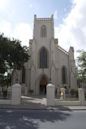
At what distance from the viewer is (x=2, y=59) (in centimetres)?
2516

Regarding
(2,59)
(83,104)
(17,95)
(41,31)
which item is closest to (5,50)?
(2,59)

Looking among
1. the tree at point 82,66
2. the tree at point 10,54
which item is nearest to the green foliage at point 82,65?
the tree at point 82,66

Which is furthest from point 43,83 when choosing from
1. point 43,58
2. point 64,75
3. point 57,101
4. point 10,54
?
point 57,101

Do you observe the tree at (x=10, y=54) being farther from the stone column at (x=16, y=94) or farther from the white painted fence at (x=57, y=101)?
the white painted fence at (x=57, y=101)

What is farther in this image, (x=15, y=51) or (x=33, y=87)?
(x=33, y=87)

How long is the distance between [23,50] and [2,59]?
18.7 feet

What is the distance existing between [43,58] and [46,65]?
5.40ft

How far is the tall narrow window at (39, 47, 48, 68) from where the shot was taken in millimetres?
39469

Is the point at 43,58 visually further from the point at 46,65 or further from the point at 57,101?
the point at 57,101

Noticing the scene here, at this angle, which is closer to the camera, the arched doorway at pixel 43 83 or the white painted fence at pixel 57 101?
the white painted fence at pixel 57 101

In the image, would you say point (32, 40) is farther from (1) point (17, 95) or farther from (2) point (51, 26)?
(1) point (17, 95)

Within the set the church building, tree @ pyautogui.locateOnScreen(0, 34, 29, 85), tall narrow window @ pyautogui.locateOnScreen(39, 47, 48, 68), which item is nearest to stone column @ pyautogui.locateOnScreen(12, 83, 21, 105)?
tree @ pyautogui.locateOnScreen(0, 34, 29, 85)

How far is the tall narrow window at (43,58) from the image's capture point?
129 ft

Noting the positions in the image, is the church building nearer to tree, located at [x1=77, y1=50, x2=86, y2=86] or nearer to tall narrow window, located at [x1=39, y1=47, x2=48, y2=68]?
tall narrow window, located at [x1=39, y1=47, x2=48, y2=68]
